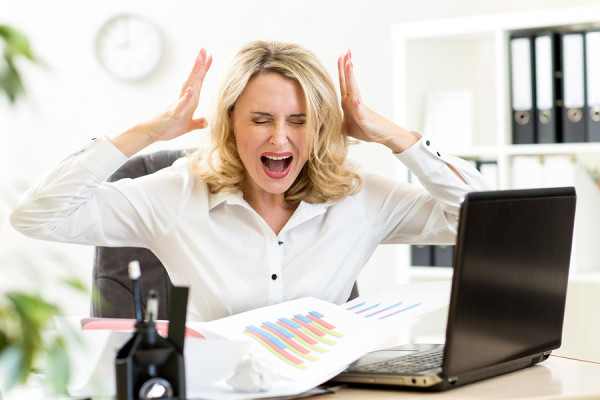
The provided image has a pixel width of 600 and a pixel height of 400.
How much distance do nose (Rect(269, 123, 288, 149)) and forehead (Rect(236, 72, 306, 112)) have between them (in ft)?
0.13

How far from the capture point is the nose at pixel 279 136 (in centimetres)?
162

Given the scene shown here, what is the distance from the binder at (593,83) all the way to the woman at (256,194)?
3.59ft

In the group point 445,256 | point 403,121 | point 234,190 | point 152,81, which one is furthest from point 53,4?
point 234,190

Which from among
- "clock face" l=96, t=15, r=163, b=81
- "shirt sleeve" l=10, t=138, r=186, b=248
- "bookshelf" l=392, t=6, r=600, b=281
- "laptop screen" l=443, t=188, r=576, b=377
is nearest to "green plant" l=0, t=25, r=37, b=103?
"laptop screen" l=443, t=188, r=576, b=377

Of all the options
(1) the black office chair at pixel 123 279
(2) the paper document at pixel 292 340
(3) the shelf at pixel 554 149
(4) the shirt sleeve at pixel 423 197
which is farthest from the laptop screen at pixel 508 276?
(3) the shelf at pixel 554 149

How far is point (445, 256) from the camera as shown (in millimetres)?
2980

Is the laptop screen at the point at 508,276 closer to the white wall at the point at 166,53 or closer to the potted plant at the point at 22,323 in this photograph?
the potted plant at the point at 22,323

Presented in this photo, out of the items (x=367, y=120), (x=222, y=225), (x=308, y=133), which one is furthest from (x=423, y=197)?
(x=222, y=225)

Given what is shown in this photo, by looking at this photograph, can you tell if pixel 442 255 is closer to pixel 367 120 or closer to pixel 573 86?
pixel 573 86

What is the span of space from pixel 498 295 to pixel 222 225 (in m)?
0.74

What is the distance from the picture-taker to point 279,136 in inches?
64.0

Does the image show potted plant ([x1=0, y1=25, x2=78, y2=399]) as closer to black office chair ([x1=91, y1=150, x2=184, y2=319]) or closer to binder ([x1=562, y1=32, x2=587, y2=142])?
black office chair ([x1=91, y1=150, x2=184, y2=319])

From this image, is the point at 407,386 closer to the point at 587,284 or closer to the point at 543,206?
the point at 543,206

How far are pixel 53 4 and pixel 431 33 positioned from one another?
192cm
